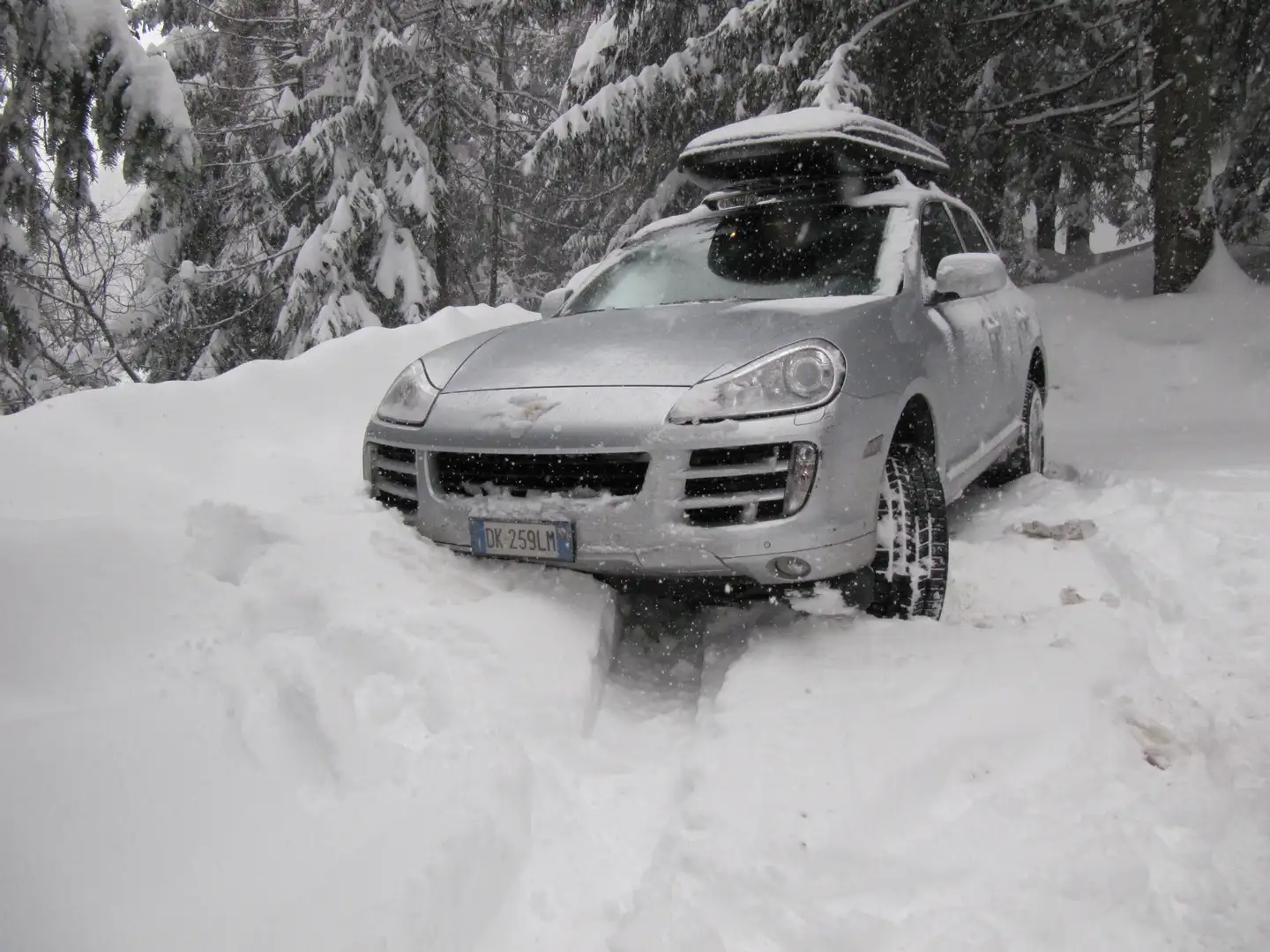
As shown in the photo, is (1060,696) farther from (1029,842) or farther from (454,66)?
(454,66)

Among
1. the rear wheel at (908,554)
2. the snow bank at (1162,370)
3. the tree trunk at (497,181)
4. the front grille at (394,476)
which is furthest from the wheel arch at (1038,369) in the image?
the tree trunk at (497,181)

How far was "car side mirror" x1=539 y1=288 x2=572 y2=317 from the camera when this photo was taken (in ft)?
14.2

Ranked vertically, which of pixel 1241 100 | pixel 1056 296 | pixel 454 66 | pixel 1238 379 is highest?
pixel 454 66

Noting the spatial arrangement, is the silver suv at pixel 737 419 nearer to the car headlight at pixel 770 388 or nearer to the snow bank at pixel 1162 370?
the car headlight at pixel 770 388

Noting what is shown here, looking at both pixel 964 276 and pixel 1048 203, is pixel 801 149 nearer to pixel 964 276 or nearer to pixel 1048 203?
pixel 964 276

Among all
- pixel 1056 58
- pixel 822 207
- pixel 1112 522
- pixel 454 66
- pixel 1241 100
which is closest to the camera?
pixel 822 207

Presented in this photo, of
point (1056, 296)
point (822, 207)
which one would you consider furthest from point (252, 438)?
point (1056, 296)

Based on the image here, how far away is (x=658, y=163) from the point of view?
38.7 feet

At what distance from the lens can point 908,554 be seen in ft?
10.3

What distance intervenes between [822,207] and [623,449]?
6.31 ft

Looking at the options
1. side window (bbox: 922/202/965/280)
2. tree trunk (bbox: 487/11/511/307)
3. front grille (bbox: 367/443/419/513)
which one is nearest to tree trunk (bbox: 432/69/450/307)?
tree trunk (bbox: 487/11/511/307)

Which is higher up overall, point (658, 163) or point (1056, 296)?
point (658, 163)

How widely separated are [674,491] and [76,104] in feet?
10.6

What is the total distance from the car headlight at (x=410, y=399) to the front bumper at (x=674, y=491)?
0.34 metres
